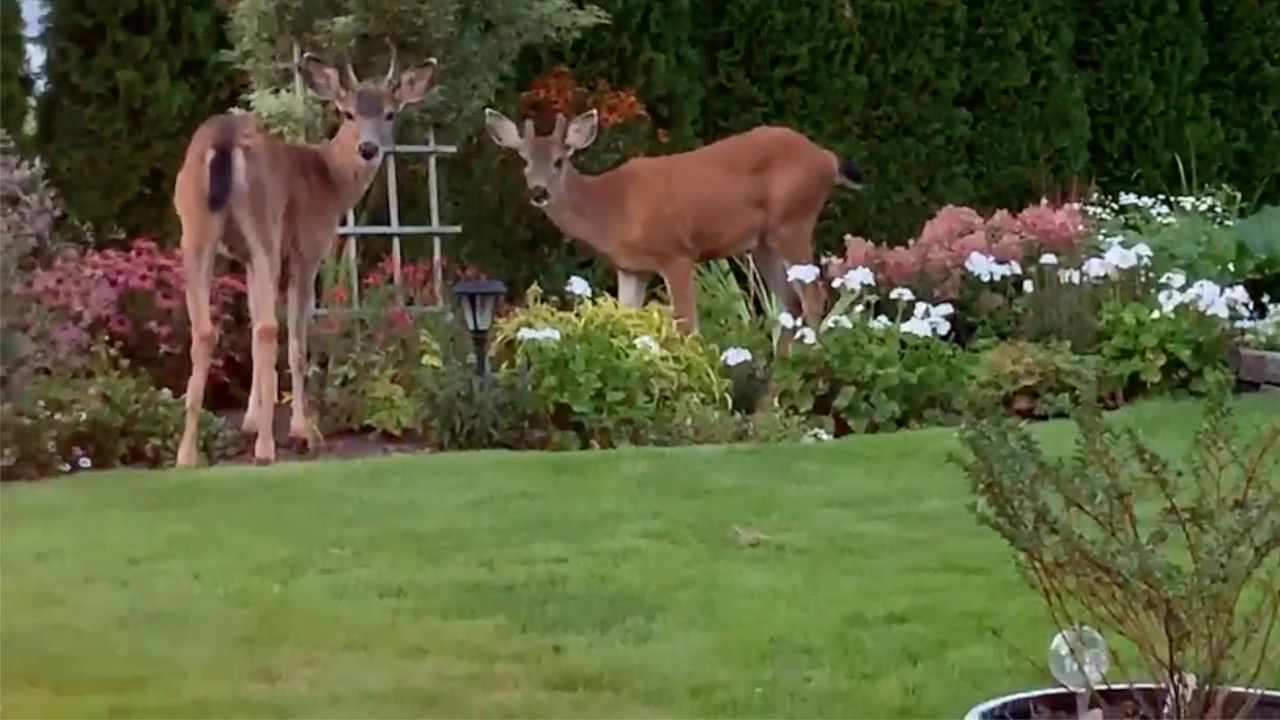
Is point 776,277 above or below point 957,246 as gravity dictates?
below

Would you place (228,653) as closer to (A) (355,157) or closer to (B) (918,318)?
(A) (355,157)

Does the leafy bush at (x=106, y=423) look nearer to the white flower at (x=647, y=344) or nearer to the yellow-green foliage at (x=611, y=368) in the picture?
the yellow-green foliage at (x=611, y=368)

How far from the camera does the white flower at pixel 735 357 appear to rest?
16.9 feet

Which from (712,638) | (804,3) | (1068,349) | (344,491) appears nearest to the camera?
(712,638)

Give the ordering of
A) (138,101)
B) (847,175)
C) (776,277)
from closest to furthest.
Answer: (138,101)
(776,277)
(847,175)

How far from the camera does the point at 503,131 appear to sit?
554 centimetres

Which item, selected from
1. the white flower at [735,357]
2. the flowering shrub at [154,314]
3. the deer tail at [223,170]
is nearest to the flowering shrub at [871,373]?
the white flower at [735,357]

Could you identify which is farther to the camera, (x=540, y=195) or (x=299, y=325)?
(x=540, y=195)

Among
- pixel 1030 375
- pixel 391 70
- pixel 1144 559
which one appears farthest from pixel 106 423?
pixel 1144 559

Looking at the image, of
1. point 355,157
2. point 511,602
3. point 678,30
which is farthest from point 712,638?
point 678,30

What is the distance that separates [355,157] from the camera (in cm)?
474

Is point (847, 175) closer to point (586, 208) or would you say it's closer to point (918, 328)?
point (586, 208)

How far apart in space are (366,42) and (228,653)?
3397 millimetres

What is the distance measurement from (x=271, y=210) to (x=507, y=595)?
183 centimetres
